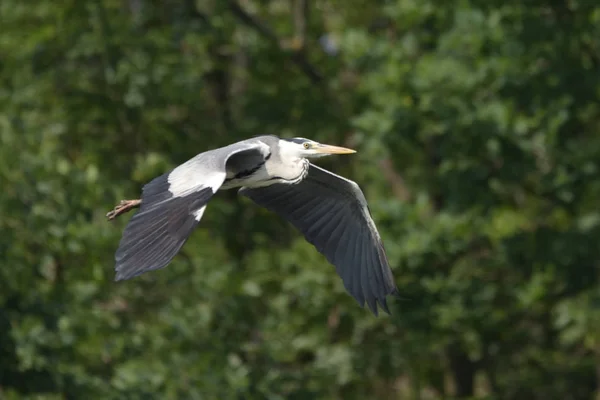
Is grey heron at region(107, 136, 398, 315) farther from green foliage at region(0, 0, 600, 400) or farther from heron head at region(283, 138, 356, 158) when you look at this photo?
green foliage at region(0, 0, 600, 400)

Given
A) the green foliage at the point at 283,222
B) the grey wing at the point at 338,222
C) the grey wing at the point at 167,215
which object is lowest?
the grey wing at the point at 167,215

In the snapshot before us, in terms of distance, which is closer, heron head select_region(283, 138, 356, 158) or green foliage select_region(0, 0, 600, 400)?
heron head select_region(283, 138, 356, 158)

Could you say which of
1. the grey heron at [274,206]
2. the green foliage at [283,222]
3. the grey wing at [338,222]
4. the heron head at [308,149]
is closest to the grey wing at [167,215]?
the grey heron at [274,206]

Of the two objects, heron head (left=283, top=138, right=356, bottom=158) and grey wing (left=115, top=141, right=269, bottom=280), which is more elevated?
heron head (left=283, top=138, right=356, bottom=158)

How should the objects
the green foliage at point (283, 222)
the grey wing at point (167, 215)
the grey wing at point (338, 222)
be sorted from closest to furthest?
the grey wing at point (167, 215) < the grey wing at point (338, 222) < the green foliage at point (283, 222)

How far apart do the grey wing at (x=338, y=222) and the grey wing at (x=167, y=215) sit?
1.26m

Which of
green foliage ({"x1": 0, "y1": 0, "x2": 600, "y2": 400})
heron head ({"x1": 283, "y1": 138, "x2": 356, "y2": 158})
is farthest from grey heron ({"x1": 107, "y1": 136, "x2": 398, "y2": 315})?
green foliage ({"x1": 0, "y1": 0, "x2": 600, "y2": 400})

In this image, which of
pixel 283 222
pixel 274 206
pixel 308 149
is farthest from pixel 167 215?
pixel 283 222

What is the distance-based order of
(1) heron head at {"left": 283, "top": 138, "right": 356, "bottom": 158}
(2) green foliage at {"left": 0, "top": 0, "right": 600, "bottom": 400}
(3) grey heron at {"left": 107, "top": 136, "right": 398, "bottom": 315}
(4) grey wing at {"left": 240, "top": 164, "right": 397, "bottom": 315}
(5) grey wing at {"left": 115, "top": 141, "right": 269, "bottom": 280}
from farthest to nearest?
(2) green foliage at {"left": 0, "top": 0, "right": 600, "bottom": 400}
(4) grey wing at {"left": 240, "top": 164, "right": 397, "bottom": 315}
(1) heron head at {"left": 283, "top": 138, "right": 356, "bottom": 158}
(3) grey heron at {"left": 107, "top": 136, "right": 398, "bottom": 315}
(5) grey wing at {"left": 115, "top": 141, "right": 269, "bottom": 280}

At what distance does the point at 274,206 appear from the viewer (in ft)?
26.5

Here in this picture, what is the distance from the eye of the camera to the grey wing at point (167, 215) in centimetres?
591

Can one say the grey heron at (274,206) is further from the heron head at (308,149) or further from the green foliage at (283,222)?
the green foliage at (283,222)

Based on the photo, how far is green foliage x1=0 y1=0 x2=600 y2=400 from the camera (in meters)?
10.8

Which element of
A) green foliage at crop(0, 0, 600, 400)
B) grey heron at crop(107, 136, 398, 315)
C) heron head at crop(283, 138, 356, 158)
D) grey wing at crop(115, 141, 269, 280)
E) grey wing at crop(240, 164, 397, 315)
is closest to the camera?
grey wing at crop(115, 141, 269, 280)
